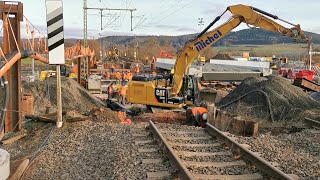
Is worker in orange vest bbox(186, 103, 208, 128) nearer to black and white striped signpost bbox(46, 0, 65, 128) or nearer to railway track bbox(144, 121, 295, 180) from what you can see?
railway track bbox(144, 121, 295, 180)

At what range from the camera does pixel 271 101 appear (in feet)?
56.2

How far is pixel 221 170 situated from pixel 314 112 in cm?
1072

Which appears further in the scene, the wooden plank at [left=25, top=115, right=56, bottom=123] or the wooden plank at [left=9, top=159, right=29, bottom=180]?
the wooden plank at [left=25, top=115, right=56, bottom=123]

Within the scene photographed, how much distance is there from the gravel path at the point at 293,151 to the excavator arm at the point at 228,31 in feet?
30.4

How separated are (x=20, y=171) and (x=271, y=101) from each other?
1317 cm

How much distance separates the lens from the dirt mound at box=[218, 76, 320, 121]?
1627 cm

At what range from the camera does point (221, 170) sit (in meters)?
6.21

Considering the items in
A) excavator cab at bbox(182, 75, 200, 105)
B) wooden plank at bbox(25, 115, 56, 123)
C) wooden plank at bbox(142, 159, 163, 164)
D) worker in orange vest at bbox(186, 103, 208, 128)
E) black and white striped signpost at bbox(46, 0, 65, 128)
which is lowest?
worker in orange vest at bbox(186, 103, 208, 128)

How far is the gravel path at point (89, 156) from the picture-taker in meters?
6.08

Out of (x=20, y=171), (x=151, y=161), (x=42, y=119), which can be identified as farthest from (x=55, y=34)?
(x=151, y=161)

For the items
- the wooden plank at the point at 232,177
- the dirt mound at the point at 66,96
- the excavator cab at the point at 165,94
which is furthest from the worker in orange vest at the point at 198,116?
the wooden plank at the point at 232,177

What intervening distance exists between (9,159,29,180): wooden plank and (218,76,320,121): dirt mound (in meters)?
11.5

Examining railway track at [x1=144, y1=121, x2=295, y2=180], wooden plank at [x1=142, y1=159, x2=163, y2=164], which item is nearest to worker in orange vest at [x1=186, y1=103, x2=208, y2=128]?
railway track at [x1=144, y1=121, x2=295, y2=180]

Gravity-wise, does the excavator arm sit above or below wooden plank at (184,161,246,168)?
above
